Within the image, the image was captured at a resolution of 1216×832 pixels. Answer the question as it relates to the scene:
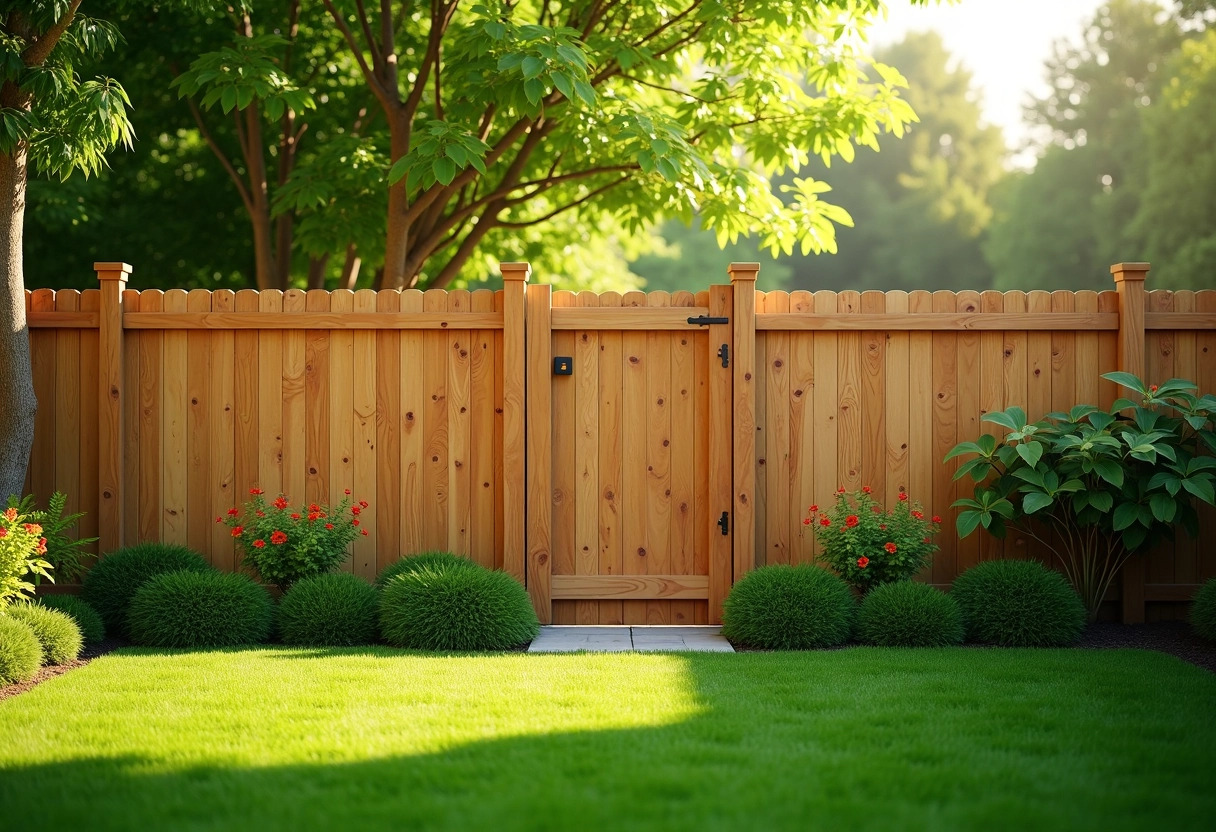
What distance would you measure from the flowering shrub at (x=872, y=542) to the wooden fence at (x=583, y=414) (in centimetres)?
28

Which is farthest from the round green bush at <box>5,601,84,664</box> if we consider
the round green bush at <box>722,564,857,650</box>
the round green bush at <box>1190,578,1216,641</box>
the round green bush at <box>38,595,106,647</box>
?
the round green bush at <box>1190,578,1216,641</box>

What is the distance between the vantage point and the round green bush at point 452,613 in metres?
5.00

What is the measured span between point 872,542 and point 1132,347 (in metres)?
1.83

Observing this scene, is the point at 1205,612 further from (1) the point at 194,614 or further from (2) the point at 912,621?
(1) the point at 194,614

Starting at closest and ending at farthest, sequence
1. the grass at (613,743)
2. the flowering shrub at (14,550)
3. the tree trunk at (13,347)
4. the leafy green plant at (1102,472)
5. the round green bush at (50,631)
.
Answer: the grass at (613,743), the flowering shrub at (14,550), the round green bush at (50,631), the leafy green plant at (1102,472), the tree trunk at (13,347)

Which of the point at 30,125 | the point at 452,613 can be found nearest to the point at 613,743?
the point at 452,613

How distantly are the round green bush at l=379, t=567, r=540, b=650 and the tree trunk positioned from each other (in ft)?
6.71

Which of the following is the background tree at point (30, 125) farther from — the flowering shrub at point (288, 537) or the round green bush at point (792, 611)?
the round green bush at point (792, 611)

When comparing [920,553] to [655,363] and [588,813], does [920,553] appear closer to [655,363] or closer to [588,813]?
[655,363]

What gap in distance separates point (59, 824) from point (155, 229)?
792cm

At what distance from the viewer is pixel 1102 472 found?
514 cm

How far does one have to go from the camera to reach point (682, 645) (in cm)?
518

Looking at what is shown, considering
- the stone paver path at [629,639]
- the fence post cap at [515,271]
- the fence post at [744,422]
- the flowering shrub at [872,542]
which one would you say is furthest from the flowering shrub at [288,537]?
the flowering shrub at [872,542]

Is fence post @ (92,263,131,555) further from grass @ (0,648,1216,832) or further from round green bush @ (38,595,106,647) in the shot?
grass @ (0,648,1216,832)
